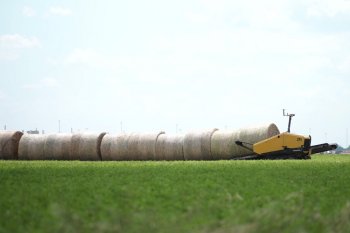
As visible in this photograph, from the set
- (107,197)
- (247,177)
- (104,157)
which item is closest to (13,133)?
(104,157)

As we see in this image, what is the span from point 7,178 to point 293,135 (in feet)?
44.6

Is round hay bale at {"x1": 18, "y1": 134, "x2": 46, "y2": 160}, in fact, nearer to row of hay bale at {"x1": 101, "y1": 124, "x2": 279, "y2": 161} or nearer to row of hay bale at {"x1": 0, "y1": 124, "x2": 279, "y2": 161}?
row of hay bale at {"x1": 0, "y1": 124, "x2": 279, "y2": 161}

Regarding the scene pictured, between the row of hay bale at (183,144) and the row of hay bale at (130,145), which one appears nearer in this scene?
the row of hay bale at (183,144)

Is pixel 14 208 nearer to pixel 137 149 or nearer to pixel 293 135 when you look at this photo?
pixel 293 135

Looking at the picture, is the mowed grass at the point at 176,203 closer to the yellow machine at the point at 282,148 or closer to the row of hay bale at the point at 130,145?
the yellow machine at the point at 282,148

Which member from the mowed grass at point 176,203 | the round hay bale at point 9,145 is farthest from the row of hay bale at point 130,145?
the mowed grass at point 176,203

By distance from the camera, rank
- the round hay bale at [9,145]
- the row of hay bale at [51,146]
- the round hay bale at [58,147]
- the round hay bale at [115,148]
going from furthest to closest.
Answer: the round hay bale at [9,145], the round hay bale at [58,147], the row of hay bale at [51,146], the round hay bale at [115,148]

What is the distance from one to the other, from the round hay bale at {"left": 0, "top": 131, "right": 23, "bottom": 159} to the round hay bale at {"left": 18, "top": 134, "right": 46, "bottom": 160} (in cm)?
40

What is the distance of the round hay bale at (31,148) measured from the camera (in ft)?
91.2

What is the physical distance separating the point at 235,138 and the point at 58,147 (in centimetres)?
953

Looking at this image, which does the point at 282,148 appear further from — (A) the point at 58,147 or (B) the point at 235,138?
(A) the point at 58,147

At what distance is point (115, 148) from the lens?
87.9ft

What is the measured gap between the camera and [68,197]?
23.7 ft

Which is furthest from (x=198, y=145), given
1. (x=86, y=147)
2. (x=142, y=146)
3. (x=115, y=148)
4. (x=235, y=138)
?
Answer: (x=86, y=147)
